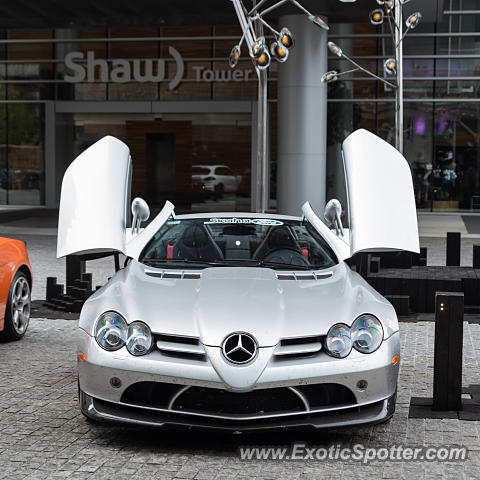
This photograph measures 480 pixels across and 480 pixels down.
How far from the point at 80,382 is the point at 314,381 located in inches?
56.5

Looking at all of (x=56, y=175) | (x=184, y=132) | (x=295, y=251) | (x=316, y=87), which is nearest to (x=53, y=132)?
(x=56, y=175)

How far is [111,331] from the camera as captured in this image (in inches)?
208

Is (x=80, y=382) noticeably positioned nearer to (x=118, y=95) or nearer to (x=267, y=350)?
(x=267, y=350)

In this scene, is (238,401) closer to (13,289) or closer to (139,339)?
(139,339)

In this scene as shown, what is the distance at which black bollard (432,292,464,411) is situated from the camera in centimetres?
612

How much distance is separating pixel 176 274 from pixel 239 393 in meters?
1.27

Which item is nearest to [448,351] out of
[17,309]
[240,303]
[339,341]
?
[339,341]

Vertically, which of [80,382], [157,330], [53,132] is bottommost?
[80,382]

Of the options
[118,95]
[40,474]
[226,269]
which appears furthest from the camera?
[118,95]

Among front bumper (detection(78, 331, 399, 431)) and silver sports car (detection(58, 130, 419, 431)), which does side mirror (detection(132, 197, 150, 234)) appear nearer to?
silver sports car (detection(58, 130, 419, 431))

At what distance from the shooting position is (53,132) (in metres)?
33.1

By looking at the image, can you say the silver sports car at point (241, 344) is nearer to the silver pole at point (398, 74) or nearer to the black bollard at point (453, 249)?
the black bollard at point (453, 249)

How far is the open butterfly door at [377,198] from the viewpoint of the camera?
640cm

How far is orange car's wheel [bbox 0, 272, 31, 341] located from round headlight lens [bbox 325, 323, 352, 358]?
4.15 metres
